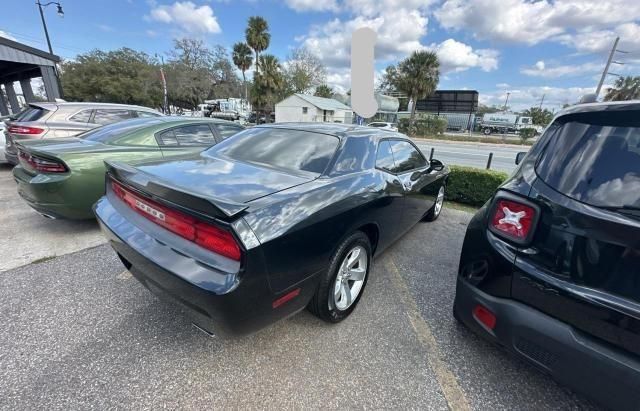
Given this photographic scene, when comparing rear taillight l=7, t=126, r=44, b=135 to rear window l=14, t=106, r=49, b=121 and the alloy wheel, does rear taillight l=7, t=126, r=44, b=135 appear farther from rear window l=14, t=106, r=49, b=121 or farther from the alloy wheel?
the alloy wheel

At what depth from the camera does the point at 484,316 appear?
5.45ft

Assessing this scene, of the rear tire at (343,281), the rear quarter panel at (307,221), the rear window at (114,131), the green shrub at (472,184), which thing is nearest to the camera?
the rear quarter panel at (307,221)

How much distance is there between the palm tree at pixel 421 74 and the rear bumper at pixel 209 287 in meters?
32.7

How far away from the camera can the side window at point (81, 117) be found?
5475mm

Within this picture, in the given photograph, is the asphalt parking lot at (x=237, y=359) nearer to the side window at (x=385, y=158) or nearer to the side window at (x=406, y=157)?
the side window at (x=385, y=158)

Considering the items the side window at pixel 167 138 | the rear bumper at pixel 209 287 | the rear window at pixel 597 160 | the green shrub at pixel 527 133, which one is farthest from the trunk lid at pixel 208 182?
the green shrub at pixel 527 133

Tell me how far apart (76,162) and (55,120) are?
3.19m

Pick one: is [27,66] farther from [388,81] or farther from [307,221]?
[388,81]

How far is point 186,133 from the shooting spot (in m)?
4.36

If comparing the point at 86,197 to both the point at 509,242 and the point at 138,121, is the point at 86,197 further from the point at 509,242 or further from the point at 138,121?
the point at 509,242

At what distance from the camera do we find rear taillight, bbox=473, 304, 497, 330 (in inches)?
63.2

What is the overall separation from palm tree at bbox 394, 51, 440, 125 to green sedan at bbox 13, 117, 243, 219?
31006 millimetres

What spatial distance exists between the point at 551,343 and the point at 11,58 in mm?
16281

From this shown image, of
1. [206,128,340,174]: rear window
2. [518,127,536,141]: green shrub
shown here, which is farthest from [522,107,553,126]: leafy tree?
[206,128,340,174]: rear window
